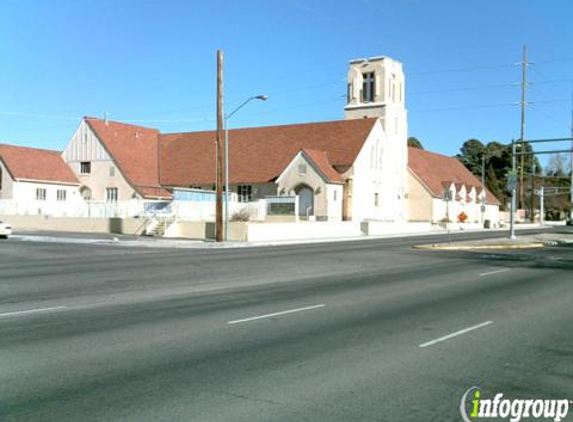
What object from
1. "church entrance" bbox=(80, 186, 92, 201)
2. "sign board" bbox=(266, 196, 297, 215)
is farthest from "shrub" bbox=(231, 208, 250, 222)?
"church entrance" bbox=(80, 186, 92, 201)

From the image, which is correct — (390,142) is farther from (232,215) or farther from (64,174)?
(64,174)

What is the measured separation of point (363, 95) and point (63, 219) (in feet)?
108

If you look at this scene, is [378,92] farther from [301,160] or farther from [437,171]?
[437,171]

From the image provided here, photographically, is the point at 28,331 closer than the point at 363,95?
Yes

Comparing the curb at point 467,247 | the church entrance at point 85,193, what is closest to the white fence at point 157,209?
the church entrance at point 85,193

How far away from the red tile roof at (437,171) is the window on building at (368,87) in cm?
1077

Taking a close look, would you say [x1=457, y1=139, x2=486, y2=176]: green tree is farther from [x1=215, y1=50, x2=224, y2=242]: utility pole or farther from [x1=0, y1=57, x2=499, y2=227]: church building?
[x1=215, y1=50, x2=224, y2=242]: utility pole

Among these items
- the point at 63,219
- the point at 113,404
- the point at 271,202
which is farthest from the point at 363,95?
the point at 113,404

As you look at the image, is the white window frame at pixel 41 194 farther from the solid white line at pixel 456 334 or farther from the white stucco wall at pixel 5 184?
the solid white line at pixel 456 334

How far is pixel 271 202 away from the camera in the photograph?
47750mm

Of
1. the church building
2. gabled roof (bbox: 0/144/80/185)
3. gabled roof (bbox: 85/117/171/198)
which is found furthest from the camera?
gabled roof (bbox: 85/117/171/198)

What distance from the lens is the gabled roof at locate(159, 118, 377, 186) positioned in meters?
58.8

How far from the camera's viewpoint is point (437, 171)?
261 ft

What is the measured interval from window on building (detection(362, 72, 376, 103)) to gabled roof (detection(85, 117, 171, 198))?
22.8 meters
